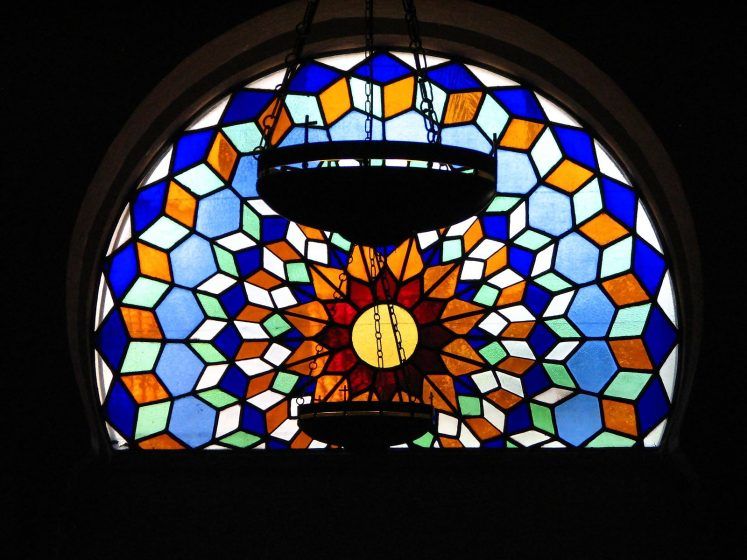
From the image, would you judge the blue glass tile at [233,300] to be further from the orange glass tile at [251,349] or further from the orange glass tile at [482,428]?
the orange glass tile at [482,428]

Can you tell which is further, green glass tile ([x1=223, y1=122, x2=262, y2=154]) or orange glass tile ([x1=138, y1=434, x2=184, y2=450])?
green glass tile ([x1=223, y1=122, x2=262, y2=154])

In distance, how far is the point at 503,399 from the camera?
6711 mm

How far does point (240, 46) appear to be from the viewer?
6.33 meters

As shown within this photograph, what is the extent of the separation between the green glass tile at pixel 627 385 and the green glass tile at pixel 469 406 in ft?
2.37

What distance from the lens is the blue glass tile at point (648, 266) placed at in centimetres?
670

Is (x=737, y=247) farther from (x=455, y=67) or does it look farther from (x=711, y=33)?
(x=455, y=67)

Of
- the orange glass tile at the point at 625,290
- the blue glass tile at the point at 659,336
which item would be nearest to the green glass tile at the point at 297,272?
the orange glass tile at the point at 625,290

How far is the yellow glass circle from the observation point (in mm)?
6738

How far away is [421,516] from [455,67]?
2511 millimetres

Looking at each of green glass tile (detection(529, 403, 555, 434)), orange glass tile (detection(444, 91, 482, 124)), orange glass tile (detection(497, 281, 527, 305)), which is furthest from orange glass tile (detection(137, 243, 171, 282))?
green glass tile (detection(529, 403, 555, 434))

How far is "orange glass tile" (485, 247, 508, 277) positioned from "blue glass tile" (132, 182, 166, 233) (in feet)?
6.18

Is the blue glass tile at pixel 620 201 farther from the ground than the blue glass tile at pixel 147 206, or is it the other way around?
the blue glass tile at pixel 147 206

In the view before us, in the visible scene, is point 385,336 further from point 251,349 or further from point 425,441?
point 251,349

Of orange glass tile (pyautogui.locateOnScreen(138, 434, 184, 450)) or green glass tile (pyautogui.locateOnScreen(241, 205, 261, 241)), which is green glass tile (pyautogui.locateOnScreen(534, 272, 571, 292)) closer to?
green glass tile (pyautogui.locateOnScreen(241, 205, 261, 241))
